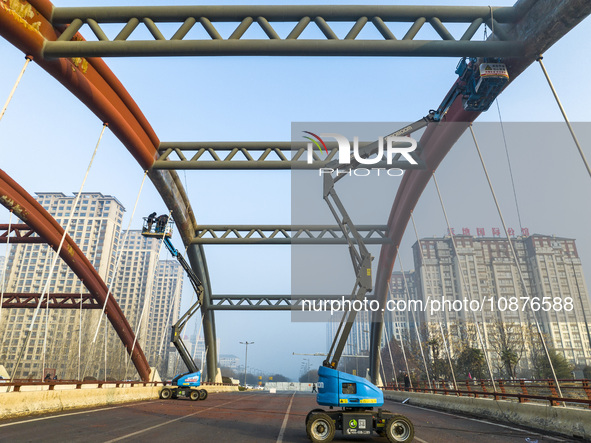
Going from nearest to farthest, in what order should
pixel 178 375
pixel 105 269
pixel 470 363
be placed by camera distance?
pixel 178 375 < pixel 470 363 < pixel 105 269

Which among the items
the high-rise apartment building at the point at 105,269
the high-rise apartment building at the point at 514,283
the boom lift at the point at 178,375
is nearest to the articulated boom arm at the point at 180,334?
the boom lift at the point at 178,375

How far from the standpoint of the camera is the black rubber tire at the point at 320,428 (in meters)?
8.60

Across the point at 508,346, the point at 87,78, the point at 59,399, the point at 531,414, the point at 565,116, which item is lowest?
the point at 531,414

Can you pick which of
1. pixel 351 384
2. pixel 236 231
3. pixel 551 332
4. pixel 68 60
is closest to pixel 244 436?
pixel 351 384

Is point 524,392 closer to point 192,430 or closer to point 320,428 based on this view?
point 320,428

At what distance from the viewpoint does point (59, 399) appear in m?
13.6

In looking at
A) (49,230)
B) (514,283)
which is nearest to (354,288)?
(49,230)

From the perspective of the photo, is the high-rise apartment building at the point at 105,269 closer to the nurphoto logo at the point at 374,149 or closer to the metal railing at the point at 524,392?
the metal railing at the point at 524,392

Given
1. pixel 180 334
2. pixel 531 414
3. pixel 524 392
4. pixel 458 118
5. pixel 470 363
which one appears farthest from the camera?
pixel 470 363

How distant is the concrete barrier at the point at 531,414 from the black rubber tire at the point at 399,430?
447 cm

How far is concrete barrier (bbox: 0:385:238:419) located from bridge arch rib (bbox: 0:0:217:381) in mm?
9555

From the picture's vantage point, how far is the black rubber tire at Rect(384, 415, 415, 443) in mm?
8570

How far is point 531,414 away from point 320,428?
7.32 metres

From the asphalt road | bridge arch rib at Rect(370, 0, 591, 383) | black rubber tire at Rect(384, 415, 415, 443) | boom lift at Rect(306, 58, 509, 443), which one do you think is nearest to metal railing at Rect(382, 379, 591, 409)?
the asphalt road
